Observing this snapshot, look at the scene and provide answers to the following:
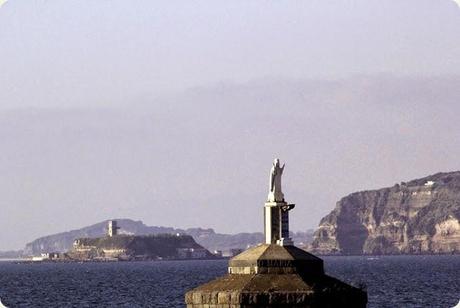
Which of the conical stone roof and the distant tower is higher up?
the distant tower

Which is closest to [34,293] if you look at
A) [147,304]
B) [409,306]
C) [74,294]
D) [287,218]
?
[74,294]

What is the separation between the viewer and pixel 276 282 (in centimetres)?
1884

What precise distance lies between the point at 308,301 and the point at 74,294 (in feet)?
372

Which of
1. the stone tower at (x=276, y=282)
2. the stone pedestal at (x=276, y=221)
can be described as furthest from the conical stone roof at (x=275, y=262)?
the stone pedestal at (x=276, y=221)

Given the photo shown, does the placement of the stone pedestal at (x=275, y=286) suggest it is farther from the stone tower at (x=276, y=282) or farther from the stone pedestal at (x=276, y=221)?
the stone pedestal at (x=276, y=221)

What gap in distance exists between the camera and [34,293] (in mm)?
135375

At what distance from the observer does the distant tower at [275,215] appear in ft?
64.4

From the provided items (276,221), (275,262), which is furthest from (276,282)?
(276,221)

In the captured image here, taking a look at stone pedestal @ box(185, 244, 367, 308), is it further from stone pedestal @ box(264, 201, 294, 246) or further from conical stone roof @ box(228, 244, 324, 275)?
stone pedestal @ box(264, 201, 294, 246)

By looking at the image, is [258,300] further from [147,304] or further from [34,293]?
[34,293]

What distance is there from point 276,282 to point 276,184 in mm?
1611

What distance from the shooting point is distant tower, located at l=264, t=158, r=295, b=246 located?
773 inches

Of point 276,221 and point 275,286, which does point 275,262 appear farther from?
point 276,221

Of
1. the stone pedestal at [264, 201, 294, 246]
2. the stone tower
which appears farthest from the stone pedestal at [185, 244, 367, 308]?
the stone pedestal at [264, 201, 294, 246]
